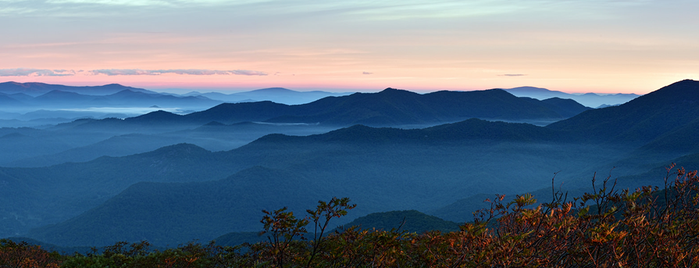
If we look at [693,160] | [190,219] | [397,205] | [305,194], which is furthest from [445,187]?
[190,219]

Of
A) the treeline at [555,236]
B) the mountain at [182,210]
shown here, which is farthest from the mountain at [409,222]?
the treeline at [555,236]

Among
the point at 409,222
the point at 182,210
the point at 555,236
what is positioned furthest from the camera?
the point at 182,210

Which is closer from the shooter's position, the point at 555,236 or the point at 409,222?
the point at 555,236

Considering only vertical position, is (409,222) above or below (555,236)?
below

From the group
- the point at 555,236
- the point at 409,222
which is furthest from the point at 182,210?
the point at 555,236

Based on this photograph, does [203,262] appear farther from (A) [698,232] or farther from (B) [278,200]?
(B) [278,200]

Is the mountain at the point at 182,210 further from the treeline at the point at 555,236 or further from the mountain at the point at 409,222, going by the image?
the treeline at the point at 555,236

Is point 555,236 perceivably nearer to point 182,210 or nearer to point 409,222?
point 409,222

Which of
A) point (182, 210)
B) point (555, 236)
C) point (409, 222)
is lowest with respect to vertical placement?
point (182, 210)

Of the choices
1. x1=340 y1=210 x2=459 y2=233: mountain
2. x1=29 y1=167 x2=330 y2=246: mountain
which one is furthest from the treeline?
x1=29 y1=167 x2=330 y2=246: mountain

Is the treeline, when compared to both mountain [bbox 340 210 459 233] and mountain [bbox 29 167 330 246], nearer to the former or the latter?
mountain [bbox 340 210 459 233]

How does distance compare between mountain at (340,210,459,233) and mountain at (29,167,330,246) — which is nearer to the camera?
mountain at (340,210,459,233)
